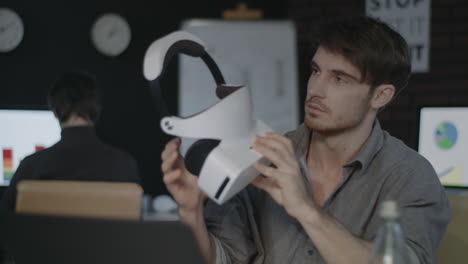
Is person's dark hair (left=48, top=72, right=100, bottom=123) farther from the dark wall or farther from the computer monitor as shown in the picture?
the dark wall

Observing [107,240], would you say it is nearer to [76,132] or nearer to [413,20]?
[76,132]

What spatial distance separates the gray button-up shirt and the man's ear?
0.21ft

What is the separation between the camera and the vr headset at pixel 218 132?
3.77ft

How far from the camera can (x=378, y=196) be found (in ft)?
5.07

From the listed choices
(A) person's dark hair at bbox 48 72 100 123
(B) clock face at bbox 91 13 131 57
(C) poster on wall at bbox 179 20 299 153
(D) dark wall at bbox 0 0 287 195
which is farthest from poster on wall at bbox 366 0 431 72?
(A) person's dark hair at bbox 48 72 100 123

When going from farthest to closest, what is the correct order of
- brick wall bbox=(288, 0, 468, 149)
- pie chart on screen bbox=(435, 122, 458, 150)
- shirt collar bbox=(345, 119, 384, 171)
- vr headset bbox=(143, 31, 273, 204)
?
brick wall bbox=(288, 0, 468, 149) → pie chart on screen bbox=(435, 122, 458, 150) → shirt collar bbox=(345, 119, 384, 171) → vr headset bbox=(143, 31, 273, 204)

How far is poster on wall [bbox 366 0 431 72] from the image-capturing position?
4078 mm

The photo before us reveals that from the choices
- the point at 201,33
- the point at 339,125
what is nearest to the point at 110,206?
the point at 339,125

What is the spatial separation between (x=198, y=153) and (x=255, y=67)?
333 centimetres

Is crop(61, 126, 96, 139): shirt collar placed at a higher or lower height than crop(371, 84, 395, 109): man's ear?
lower

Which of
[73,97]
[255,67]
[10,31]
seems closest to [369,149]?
[73,97]

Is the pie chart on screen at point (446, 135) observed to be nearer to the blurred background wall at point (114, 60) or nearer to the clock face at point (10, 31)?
the blurred background wall at point (114, 60)

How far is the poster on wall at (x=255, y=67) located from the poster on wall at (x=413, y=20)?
2.11 ft

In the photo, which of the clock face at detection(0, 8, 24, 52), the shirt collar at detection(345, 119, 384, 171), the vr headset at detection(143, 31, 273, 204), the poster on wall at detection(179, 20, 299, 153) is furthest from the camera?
the clock face at detection(0, 8, 24, 52)
